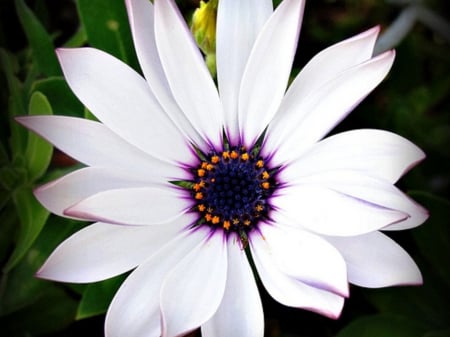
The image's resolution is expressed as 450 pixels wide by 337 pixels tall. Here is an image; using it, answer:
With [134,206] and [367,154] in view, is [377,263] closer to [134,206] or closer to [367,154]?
[367,154]

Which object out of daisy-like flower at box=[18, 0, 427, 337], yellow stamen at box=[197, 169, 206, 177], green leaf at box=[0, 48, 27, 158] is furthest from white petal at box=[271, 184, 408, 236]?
green leaf at box=[0, 48, 27, 158]

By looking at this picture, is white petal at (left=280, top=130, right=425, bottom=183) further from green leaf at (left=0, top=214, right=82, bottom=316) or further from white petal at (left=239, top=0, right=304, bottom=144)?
green leaf at (left=0, top=214, right=82, bottom=316)

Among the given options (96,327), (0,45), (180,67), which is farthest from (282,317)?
(0,45)

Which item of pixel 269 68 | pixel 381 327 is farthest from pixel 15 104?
pixel 381 327

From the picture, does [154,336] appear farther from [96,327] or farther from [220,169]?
[96,327]

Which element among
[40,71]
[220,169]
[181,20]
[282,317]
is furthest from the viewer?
[282,317]

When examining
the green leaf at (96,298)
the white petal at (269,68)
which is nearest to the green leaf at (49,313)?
the green leaf at (96,298)
